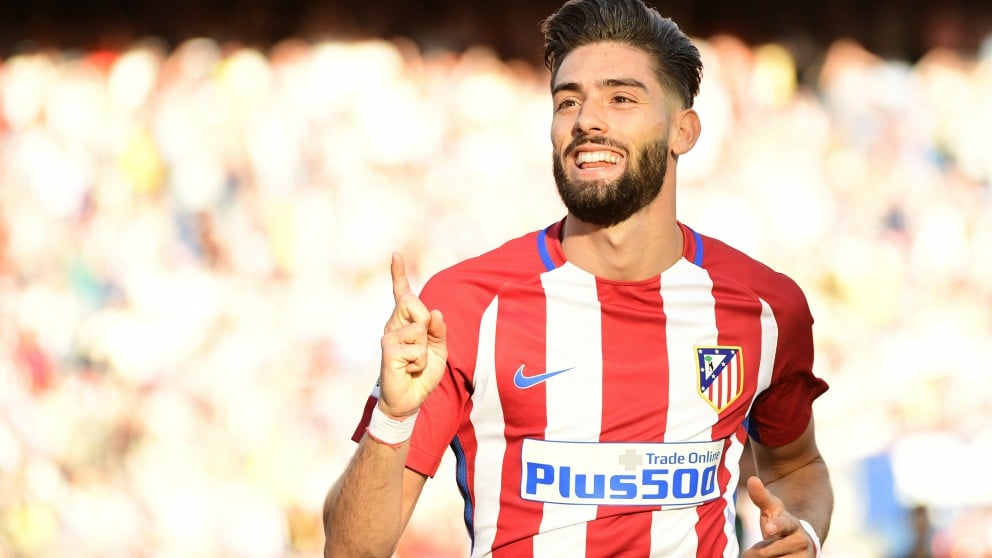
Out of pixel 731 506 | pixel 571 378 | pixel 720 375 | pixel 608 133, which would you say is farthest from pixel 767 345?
pixel 608 133

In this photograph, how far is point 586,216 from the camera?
8.46 feet

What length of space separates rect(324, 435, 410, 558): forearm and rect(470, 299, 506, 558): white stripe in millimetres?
171

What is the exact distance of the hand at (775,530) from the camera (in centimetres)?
Answer: 224

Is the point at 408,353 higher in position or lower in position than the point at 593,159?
lower

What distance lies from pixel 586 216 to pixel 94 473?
152 inches

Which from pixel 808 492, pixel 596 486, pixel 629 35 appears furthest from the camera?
pixel 808 492

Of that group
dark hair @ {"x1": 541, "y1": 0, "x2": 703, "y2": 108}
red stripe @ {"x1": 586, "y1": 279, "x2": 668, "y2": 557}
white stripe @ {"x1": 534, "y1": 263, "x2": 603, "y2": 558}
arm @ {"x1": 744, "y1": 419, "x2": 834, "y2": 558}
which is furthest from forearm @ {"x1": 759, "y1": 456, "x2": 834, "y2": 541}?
dark hair @ {"x1": 541, "y1": 0, "x2": 703, "y2": 108}

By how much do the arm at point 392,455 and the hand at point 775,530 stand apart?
57 cm

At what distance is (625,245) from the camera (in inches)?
103

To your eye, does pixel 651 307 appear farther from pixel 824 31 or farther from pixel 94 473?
pixel 94 473

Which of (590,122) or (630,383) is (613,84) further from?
(630,383)

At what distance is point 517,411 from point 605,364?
0.20 metres

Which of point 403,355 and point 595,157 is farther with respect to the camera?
point 595,157

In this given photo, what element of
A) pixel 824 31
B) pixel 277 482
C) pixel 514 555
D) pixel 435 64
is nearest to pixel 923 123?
pixel 824 31
